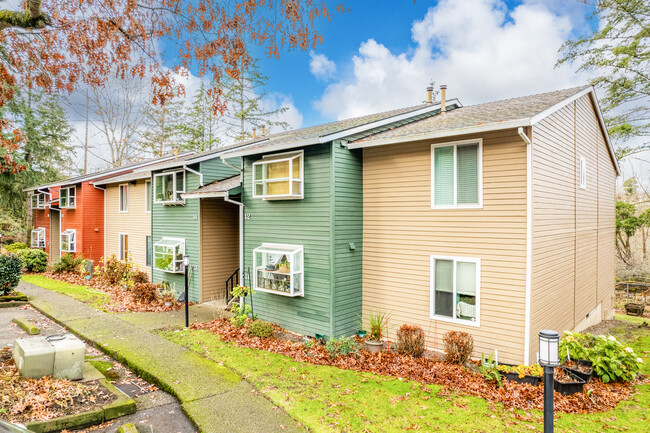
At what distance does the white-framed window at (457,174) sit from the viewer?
7711mm

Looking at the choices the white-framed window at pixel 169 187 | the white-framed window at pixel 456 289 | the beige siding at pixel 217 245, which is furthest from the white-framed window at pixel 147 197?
the white-framed window at pixel 456 289

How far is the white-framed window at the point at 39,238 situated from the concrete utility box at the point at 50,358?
23.3 metres

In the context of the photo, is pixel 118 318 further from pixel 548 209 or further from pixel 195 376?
pixel 548 209

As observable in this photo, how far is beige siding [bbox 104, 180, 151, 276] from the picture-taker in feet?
55.3

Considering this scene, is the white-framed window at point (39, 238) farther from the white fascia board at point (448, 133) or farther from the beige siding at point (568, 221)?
the beige siding at point (568, 221)

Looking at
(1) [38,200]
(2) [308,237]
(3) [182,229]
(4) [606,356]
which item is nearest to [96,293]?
(3) [182,229]

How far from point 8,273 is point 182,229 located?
21.8 feet

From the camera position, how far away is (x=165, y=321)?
1091 centimetres

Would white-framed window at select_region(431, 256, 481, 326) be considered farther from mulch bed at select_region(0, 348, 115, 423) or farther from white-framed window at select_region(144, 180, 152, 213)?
white-framed window at select_region(144, 180, 152, 213)

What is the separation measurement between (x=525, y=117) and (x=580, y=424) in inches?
213

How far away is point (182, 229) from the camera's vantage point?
13727 mm

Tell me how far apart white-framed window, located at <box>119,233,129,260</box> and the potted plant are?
47.9ft

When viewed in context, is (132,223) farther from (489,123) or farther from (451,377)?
(489,123)

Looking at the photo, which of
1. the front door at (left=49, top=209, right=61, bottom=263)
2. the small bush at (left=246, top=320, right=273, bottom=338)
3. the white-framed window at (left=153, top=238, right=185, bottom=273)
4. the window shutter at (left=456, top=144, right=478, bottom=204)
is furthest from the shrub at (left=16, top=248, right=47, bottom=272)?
the window shutter at (left=456, top=144, right=478, bottom=204)
